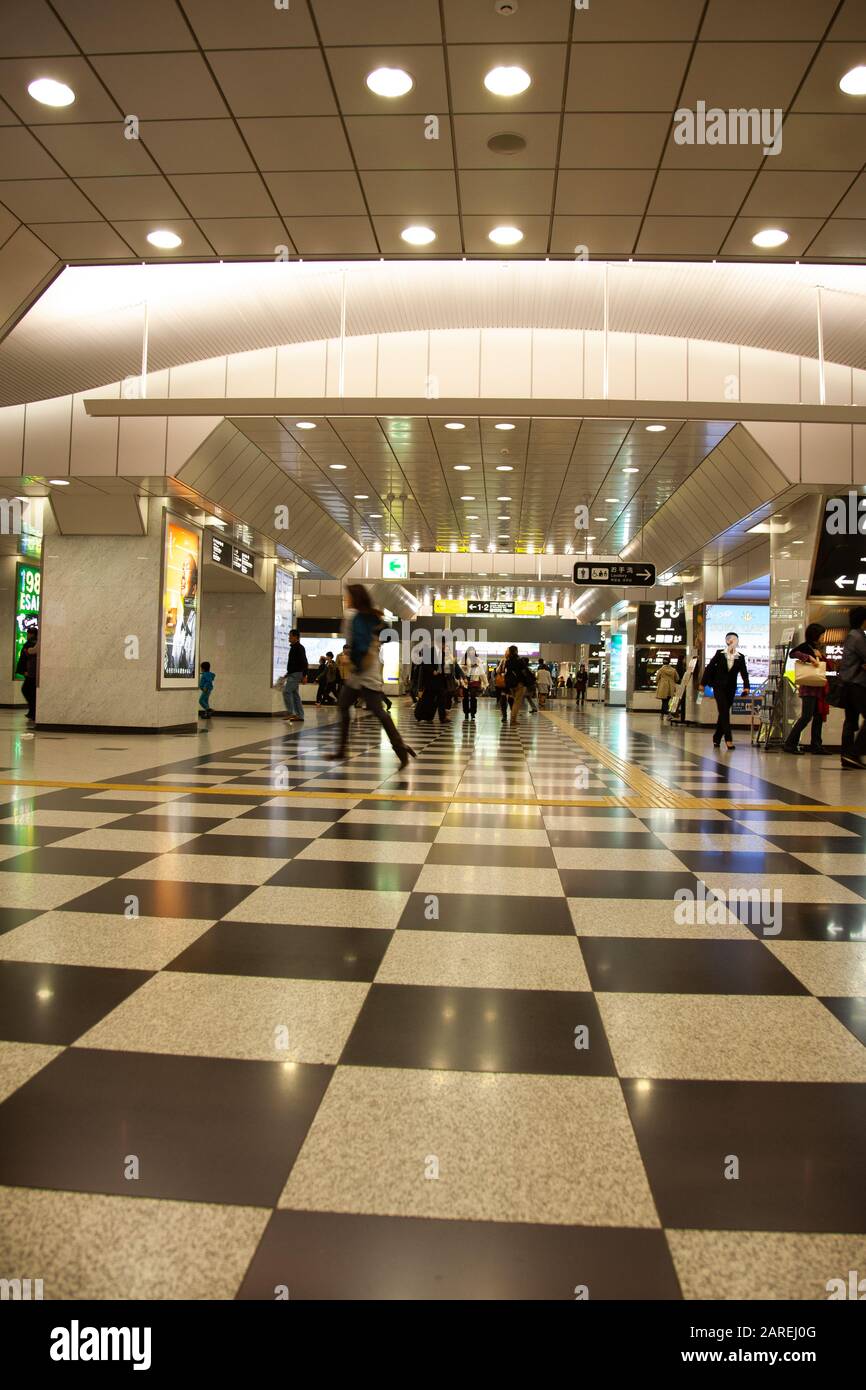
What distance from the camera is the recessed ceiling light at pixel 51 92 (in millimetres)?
6434

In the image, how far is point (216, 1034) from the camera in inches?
101

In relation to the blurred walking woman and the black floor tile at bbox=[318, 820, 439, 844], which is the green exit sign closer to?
the blurred walking woman

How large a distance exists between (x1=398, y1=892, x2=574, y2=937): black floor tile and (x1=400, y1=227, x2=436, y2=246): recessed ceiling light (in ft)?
22.3

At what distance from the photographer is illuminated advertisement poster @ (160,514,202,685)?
49.6 feet

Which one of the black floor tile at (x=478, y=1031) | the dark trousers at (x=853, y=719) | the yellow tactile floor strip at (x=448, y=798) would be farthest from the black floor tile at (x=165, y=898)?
the dark trousers at (x=853, y=719)

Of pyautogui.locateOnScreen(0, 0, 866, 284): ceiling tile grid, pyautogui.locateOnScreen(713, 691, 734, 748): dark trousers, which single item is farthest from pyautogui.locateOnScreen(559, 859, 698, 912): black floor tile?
pyautogui.locateOnScreen(713, 691, 734, 748): dark trousers

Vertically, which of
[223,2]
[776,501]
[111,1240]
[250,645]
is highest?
[223,2]

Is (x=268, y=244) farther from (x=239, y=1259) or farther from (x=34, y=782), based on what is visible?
(x=239, y=1259)

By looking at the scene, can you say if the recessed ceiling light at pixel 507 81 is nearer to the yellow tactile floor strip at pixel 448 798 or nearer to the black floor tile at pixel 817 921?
the yellow tactile floor strip at pixel 448 798

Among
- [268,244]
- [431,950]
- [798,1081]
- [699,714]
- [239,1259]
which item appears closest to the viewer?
[239,1259]

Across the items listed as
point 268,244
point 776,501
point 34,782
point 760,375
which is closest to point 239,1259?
point 34,782

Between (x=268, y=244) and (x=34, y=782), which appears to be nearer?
(x=34, y=782)

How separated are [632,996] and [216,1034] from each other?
4.50 feet

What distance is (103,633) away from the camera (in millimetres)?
14992
